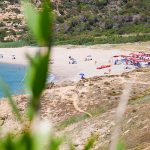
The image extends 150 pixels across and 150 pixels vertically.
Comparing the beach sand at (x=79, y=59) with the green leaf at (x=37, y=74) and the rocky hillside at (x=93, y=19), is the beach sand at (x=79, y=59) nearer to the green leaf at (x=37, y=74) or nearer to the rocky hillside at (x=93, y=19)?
the rocky hillside at (x=93, y=19)

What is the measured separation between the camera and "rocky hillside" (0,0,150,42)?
390 ft

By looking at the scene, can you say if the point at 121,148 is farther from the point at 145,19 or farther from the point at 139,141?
the point at 145,19

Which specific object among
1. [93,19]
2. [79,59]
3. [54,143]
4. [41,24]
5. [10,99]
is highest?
[41,24]

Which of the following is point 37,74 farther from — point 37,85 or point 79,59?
point 79,59

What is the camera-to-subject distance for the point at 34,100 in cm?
124

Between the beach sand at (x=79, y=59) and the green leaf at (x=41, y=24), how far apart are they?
217 feet

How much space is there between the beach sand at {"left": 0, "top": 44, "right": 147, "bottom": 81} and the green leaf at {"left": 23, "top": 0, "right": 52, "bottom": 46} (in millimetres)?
66010

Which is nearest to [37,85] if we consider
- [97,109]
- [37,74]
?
[37,74]

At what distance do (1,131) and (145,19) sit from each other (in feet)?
404

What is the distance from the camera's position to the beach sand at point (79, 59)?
73444 mm

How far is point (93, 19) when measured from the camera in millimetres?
121750

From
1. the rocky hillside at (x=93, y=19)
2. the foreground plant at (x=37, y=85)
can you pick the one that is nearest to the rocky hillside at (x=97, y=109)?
the foreground plant at (x=37, y=85)

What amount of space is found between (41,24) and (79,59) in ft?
288

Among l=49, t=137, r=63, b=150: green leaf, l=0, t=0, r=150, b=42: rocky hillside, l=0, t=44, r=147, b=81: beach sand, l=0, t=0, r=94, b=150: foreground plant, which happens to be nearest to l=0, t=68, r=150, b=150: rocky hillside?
l=49, t=137, r=63, b=150: green leaf
